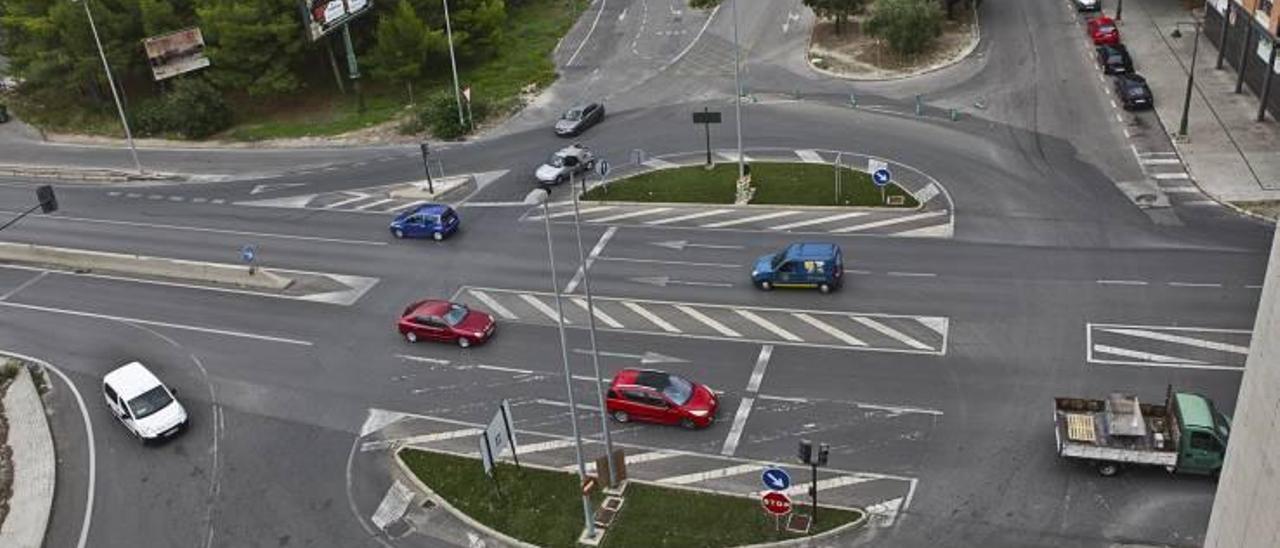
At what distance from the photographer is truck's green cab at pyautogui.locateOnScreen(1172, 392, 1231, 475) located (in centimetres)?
2934

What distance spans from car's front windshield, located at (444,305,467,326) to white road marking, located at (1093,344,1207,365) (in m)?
22.9

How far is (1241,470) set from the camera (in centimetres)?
2030

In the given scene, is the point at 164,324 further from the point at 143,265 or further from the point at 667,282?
the point at 667,282

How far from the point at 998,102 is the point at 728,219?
2048cm

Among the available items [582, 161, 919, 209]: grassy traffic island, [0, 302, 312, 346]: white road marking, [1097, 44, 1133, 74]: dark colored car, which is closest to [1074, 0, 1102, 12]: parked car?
[1097, 44, 1133, 74]: dark colored car

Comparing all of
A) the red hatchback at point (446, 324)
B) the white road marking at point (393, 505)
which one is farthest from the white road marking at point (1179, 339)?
the white road marking at point (393, 505)

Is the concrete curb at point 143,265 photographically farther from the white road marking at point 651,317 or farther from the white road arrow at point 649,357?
the white road arrow at point 649,357

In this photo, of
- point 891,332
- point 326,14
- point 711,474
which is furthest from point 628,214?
point 326,14

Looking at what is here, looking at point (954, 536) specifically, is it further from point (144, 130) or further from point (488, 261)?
point (144, 130)

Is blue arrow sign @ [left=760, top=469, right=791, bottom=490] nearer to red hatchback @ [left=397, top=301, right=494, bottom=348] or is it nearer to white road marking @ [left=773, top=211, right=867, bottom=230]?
red hatchback @ [left=397, top=301, right=494, bottom=348]

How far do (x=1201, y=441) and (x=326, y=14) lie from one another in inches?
2242

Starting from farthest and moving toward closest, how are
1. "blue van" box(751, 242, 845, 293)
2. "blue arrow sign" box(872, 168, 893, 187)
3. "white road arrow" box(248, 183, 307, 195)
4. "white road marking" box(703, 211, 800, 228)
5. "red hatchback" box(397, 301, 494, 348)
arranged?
"white road arrow" box(248, 183, 307, 195) < "white road marking" box(703, 211, 800, 228) < "blue arrow sign" box(872, 168, 893, 187) < "blue van" box(751, 242, 845, 293) < "red hatchback" box(397, 301, 494, 348)

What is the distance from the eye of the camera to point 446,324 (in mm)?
40812

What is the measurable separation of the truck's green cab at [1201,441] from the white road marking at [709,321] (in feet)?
50.9
